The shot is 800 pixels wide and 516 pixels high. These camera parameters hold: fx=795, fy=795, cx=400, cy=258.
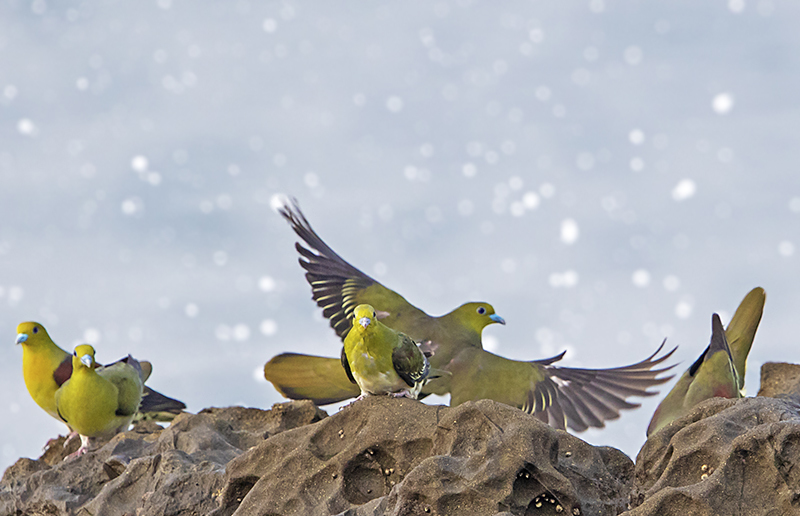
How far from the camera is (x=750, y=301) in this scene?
5.50 meters

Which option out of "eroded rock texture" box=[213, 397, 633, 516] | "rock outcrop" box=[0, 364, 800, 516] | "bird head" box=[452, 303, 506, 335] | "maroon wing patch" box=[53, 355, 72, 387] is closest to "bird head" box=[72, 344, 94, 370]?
"maroon wing patch" box=[53, 355, 72, 387]

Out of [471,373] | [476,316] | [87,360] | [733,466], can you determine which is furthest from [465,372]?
[87,360]

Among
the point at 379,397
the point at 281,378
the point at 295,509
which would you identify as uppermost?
the point at 281,378

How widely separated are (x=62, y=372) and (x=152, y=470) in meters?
2.12

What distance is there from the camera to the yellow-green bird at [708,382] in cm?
485

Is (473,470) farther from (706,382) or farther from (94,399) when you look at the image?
(94,399)

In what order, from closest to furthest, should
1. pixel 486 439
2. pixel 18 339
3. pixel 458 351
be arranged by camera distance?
pixel 486 439, pixel 458 351, pixel 18 339

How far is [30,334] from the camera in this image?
7070 mm

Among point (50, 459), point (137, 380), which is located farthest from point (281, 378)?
point (50, 459)

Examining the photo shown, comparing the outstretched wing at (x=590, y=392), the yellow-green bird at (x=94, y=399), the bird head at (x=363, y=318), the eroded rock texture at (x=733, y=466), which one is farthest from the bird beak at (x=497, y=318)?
the yellow-green bird at (x=94, y=399)

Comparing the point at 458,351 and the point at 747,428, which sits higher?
the point at 458,351

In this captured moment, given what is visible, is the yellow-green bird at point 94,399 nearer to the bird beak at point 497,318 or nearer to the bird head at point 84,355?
the bird head at point 84,355

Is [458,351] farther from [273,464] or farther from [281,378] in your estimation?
[273,464]

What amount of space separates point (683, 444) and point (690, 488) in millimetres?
381
